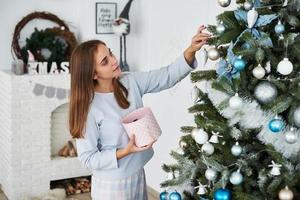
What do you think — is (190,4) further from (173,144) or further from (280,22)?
(280,22)

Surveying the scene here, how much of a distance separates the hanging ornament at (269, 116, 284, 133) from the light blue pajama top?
82cm

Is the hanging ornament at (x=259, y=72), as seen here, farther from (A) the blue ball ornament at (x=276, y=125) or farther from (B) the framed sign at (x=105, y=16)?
(B) the framed sign at (x=105, y=16)

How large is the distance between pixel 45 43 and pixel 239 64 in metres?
2.75

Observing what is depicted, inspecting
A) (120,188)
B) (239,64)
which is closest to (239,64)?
(239,64)

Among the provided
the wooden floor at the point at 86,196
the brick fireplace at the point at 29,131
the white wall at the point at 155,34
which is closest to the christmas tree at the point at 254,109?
the white wall at the point at 155,34

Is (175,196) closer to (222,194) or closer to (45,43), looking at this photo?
(222,194)

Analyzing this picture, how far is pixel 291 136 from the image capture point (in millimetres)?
1241

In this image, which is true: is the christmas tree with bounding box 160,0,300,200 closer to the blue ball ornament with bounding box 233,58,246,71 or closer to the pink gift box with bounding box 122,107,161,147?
the blue ball ornament with bounding box 233,58,246,71

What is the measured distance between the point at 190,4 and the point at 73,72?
147cm

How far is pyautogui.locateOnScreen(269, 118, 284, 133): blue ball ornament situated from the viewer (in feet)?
4.08

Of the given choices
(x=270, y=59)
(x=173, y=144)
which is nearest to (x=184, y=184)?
(x=270, y=59)

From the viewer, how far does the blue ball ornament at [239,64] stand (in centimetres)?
133

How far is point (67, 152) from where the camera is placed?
390 cm

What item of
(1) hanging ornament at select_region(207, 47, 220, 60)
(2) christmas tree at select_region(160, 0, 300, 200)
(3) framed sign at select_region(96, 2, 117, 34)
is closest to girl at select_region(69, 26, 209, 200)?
(1) hanging ornament at select_region(207, 47, 220, 60)
